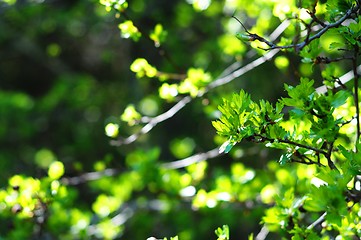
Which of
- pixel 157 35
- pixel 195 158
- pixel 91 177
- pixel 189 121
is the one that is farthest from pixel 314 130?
pixel 189 121

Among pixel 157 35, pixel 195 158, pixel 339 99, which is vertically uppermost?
pixel 157 35

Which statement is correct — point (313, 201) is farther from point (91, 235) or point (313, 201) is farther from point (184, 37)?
point (184, 37)

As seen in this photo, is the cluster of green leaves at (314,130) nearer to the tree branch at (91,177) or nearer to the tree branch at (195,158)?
the tree branch at (195,158)

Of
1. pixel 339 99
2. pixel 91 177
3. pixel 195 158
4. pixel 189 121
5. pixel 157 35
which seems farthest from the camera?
pixel 189 121

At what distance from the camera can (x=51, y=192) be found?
2.84m

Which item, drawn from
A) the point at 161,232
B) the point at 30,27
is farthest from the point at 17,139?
the point at 161,232

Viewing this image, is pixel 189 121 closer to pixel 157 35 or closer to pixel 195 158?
pixel 195 158

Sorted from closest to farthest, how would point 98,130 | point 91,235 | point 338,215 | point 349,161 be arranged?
point 338,215 < point 349,161 < point 91,235 < point 98,130

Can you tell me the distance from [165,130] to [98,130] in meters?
1.11

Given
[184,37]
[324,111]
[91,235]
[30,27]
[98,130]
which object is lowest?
[91,235]

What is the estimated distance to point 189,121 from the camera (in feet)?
22.4

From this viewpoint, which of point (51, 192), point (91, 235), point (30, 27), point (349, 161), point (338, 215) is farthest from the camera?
point (30, 27)

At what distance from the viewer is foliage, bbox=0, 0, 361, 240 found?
163 centimetres

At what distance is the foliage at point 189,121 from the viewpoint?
163 cm
